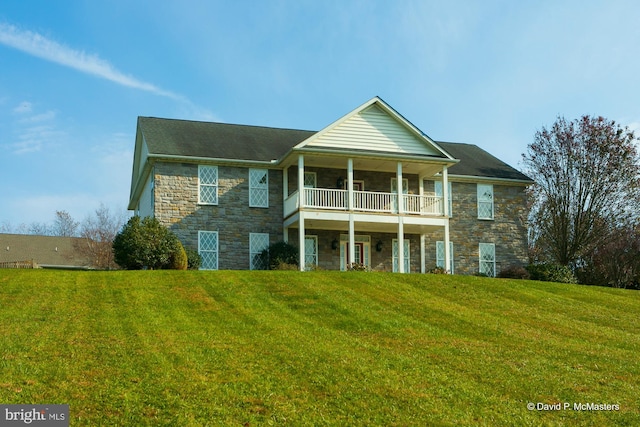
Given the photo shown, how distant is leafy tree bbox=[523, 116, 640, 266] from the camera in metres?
31.4

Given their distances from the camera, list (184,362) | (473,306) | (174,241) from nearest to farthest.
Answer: (184,362)
(473,306)
(174,241)

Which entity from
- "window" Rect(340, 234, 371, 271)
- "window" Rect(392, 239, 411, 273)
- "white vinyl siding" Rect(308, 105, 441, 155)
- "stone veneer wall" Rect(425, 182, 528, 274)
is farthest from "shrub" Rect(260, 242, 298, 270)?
"stone veneer wall" Rect(425, 182, 528, 274)

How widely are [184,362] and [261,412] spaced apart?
259 cm

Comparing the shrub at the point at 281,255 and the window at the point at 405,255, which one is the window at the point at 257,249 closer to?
the shrub at the point at 281,255

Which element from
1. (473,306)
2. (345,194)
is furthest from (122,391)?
(345,194)

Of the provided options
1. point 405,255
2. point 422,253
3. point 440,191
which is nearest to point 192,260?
point 405,255

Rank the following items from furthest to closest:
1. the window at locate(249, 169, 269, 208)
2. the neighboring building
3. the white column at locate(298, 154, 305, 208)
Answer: the neighboring building, the window at locate(249, 169, 269, 208), the white column at locate(298, 154, 305, 208)

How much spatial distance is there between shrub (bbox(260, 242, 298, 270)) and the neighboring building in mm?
26466

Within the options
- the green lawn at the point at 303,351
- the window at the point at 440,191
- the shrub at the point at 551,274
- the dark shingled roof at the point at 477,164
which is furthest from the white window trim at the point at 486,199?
the green lawn at the point at 303,351

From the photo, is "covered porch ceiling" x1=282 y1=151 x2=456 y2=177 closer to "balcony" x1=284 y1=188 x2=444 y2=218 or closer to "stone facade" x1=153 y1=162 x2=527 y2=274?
"stone facade" x1=153 y1=162 x2=527 y2=274

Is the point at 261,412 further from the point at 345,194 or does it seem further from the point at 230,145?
the point at 230,145

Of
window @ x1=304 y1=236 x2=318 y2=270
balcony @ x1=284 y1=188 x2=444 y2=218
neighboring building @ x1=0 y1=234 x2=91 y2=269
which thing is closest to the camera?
balcony @ x1=284 y1=188 x2=444 y2=218

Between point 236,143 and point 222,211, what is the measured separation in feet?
11.9

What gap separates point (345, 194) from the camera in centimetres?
2812
